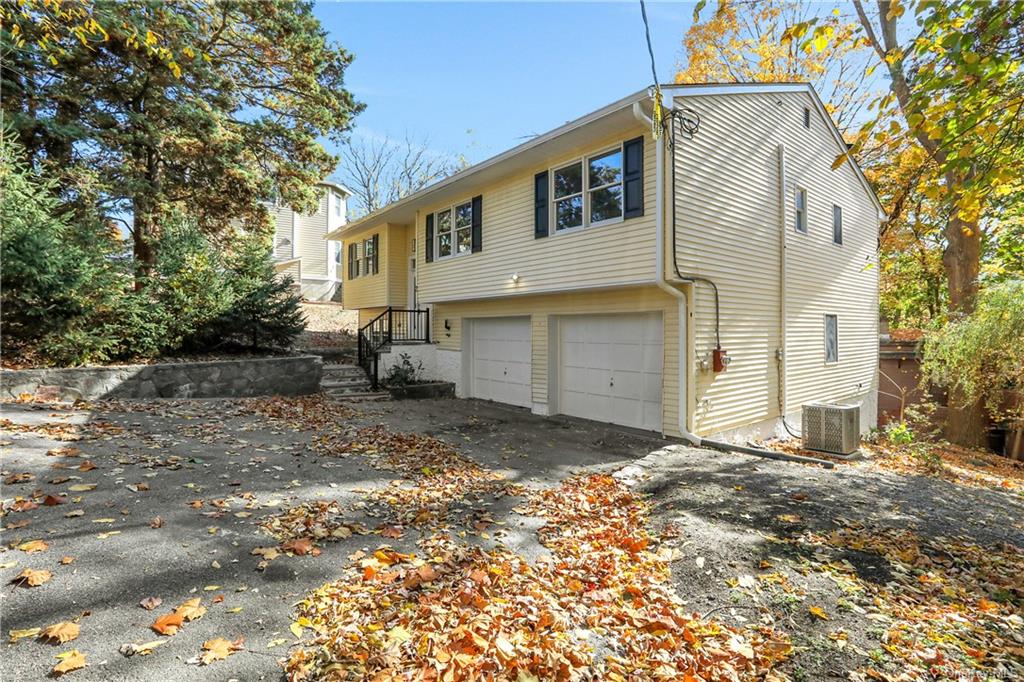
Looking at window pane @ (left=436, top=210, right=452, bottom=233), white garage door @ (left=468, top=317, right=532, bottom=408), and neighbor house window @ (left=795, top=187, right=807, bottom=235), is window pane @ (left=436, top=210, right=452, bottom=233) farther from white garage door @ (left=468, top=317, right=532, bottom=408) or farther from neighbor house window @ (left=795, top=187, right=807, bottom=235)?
neighbor house window @ (left=795, top=187, right=807, bottom=235)

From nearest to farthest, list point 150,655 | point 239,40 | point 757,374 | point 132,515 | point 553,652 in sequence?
point 150,655 < point 553,652 < point 132,515 < point 757,374 < point 239,40

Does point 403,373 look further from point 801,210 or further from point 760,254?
point 801,210

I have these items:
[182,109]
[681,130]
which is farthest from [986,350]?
[182,109]

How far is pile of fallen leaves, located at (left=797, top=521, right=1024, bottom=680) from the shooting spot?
2.61 metres

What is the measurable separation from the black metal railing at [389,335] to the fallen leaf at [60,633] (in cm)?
945

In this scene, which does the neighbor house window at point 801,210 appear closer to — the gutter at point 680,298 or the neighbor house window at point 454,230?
the gutter at point 680,298

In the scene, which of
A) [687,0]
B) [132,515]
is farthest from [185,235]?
[687,0]

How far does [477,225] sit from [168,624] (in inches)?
385

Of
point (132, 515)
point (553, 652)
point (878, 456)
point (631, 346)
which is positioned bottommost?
point (878, 456)

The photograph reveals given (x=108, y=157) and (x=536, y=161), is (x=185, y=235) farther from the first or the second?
(x=536, y=161)

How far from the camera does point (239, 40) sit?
11.6 meters

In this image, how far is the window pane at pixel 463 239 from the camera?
11828 mm

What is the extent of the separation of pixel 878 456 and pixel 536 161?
27.9 feet

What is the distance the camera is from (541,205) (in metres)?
9.62
